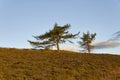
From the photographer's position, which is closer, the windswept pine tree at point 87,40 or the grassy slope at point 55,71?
the grassy slope at point 55,71

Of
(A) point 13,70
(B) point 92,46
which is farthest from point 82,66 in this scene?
(B) point 92,46

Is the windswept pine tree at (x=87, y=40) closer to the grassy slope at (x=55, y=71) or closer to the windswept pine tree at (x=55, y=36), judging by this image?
the windswept pine tree at (x=55, y=36)

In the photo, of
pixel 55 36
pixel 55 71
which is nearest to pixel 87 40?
pixel 55 36

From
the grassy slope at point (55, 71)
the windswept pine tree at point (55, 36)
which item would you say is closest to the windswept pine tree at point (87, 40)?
the windswept pine tree at point (55, 36)

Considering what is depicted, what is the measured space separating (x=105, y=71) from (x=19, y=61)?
31.3 ft

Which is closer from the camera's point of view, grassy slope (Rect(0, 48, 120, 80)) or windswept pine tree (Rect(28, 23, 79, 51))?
grassy slope (Rect(0, 48, 120, 80))

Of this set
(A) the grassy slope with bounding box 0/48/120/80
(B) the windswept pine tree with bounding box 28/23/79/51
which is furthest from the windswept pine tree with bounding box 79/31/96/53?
(A) the grassy slope with bounding box 0/48/120/80

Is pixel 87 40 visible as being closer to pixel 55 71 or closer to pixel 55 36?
pixel 55 36

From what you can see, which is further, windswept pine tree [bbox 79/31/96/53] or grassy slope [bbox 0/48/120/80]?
windswept pine tree [bbox 79/31/96/53]

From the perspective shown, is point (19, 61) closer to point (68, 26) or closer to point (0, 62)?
point (0, 62)

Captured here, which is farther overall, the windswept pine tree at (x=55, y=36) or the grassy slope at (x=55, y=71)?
the windswept pine tree at (x=55, y=36)

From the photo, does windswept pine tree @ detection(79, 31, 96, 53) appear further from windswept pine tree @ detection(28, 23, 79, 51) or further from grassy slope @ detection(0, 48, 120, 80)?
grassy slope @ detection(0, 48, 120, 80)

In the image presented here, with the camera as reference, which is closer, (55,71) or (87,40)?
(55,71)

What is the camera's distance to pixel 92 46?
8750cm
